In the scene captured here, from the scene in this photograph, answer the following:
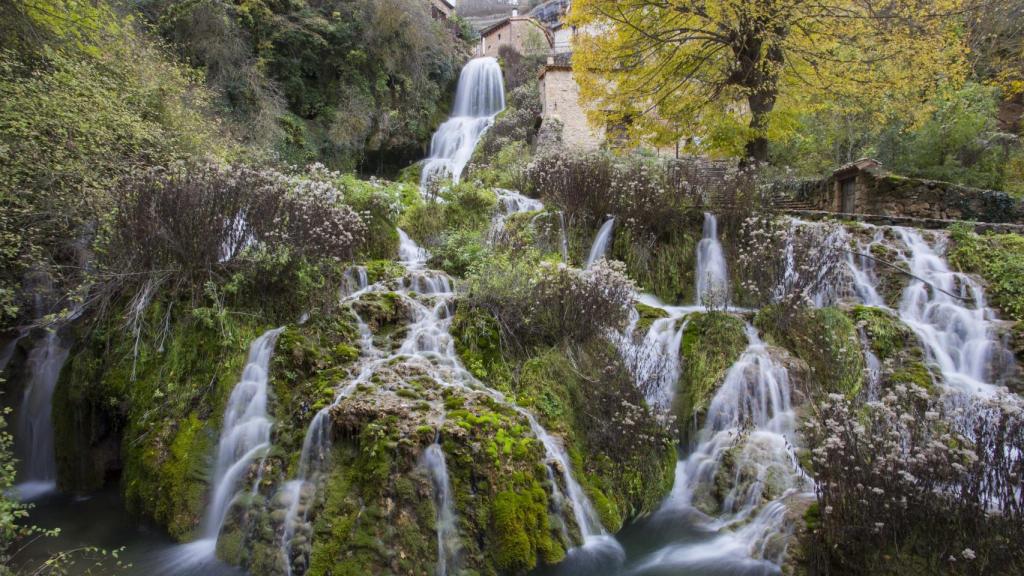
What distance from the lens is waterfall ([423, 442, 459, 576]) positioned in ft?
13.6

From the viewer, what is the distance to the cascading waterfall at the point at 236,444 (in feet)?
15.1

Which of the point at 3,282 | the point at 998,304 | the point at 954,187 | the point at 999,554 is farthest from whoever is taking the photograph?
the point at 954,187

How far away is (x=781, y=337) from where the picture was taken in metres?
6.72

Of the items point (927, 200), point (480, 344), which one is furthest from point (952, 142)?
point (480, 344)

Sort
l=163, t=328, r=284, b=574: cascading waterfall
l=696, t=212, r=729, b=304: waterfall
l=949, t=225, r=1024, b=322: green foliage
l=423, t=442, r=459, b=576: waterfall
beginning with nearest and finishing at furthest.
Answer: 1. l=423, t=442, r=459, b=576: waterfall
2. l=163, t=328, r=284, b=574: cascading waterfall
3. l=949, t=225, r=1024, b=322: green foliage
4. l=696, t=212, r=729, b=304: waterfall

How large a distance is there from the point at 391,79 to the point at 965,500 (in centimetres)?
2213

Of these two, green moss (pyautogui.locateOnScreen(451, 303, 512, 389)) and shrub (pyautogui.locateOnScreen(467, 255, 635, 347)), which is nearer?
green moss (pyautogui.locateOnScreen(451, 303, 512, 389))

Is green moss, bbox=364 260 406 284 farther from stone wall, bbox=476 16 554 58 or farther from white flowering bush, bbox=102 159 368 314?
stone wall, bbox=476 16 554 58

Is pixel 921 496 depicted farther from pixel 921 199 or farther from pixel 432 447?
pixel 921 199

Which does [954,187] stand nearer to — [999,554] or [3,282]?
[999,554]

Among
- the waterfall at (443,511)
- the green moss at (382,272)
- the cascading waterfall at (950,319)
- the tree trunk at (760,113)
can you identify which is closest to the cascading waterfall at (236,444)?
the waterfall at (443,511)

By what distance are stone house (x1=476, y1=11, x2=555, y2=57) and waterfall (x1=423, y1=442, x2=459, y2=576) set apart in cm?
2620

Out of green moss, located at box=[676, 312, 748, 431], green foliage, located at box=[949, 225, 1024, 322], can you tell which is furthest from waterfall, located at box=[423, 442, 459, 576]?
green foliage, located at box=[949, 225, 1024, 322]

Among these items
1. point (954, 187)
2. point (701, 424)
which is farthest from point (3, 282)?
point (954, 187)
